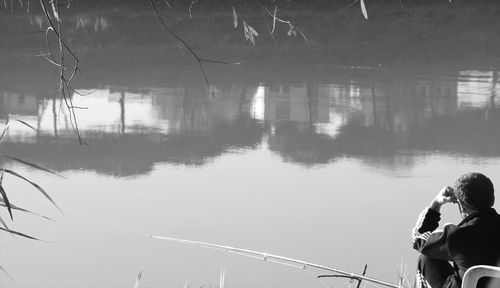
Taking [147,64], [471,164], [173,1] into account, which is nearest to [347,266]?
[471,164]

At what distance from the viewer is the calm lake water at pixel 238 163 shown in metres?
4.02

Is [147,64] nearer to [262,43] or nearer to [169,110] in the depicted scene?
[262,43]

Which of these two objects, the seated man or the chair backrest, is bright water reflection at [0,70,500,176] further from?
the chair backrest

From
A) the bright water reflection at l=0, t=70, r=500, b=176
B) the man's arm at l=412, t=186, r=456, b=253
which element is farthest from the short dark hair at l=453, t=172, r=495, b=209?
the bright water reflection at l=0, t=70, r=500, b=176

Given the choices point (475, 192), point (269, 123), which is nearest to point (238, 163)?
point (269, 123)

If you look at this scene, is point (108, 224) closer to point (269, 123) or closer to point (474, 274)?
point (269, 123)

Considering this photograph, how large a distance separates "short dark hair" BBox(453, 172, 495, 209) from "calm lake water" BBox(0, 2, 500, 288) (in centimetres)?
159

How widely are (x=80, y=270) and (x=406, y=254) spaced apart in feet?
4.61

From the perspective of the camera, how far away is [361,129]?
21.7 feet

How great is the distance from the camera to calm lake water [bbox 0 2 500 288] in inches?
158

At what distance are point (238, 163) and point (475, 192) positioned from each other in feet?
12.0

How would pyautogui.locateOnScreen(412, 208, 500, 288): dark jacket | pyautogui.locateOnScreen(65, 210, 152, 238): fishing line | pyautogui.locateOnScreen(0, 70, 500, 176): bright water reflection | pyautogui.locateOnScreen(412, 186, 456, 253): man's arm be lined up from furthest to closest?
1. pyautogui.locateOnScreen(0, 70, 500, 176): bright water reflection
2. pyautogui.locateOnScreen(65, 210, 152, 238): fishing line
3. pyautogui.locateOnScreen(412, 186, 456, 253): man's arm
4. pyautogui.locateOnScreen(412, 208, 500, 288): dark jacket

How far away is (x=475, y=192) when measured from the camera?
6.75ft

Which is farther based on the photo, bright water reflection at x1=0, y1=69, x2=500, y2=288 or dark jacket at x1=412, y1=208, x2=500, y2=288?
bright water reflection at x1=0, y1=69, x2=500, y2=288
